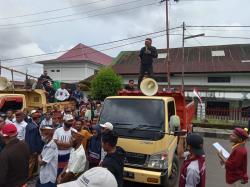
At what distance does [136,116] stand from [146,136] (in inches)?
24.2

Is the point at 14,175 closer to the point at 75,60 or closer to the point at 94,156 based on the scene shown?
the point at 94,156

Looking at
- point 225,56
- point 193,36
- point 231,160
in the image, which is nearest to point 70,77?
point 225,56

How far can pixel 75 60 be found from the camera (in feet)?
153

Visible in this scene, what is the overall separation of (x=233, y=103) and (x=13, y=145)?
2836 centimetres

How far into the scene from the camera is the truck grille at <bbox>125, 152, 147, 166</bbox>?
723 centimetres

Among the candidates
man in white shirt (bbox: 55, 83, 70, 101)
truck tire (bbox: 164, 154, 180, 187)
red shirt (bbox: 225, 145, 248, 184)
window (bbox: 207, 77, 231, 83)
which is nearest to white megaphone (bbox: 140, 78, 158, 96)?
truck tire (bbox: 164, 154, 180, 187)

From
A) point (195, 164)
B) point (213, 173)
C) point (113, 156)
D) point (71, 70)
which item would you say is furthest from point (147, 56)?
point (71, 70)

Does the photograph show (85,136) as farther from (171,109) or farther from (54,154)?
(54,154)

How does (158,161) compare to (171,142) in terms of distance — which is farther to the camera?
(171,142)

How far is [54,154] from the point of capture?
544 cm

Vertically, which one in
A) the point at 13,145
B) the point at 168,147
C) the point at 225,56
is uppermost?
the point at 225,56

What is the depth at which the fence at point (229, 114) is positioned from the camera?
84.1 ft

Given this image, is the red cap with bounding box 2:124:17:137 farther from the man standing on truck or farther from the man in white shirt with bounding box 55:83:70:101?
the man in white shirt with bounding box 55:83:70:101

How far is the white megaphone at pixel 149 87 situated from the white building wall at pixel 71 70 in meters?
38.4
